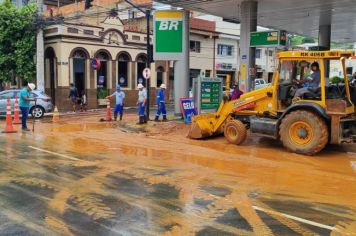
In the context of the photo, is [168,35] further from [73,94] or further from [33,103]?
[73,94]

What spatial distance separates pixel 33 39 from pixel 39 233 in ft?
87.5

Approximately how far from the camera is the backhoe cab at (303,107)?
1110 cm

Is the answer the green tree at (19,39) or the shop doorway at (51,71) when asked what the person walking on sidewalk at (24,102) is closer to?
the shop doorway at (51,71)

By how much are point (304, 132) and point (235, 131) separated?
2.17 metres

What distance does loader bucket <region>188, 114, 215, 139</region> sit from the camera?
13688 millimetres

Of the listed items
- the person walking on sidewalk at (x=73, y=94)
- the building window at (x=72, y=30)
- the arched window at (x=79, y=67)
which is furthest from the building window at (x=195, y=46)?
the person walking on sidewalk at (x=73, y=94)

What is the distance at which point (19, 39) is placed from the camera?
30125 millimetres

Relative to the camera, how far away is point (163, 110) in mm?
19609

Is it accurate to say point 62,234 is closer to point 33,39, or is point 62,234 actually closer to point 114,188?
point 114,188

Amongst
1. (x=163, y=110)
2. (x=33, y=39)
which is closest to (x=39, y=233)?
(x=163, y=110)

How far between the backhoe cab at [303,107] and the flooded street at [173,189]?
520mm

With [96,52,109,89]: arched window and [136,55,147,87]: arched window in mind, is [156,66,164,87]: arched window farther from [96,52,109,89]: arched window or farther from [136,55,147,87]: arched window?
[96,52,109,89]: arched window

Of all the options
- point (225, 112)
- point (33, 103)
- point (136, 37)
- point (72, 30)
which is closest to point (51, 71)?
point (72, 30)

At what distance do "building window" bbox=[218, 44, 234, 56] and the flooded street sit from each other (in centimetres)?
3256
